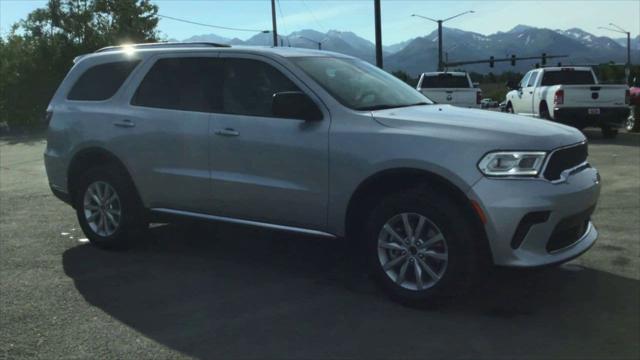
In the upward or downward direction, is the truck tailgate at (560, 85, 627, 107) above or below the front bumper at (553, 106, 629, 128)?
above

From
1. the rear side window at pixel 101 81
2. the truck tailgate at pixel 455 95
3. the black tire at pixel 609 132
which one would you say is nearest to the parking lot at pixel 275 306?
the rear side window at pixel 101 81

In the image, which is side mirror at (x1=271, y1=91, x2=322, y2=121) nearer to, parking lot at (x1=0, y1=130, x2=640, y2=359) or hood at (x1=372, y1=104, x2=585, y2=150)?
hood at (x1=372, y1=104, x2=585, y2=150)

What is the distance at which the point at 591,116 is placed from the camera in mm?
16828

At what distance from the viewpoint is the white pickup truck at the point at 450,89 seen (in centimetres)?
1834

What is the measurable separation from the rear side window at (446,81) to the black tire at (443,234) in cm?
1593

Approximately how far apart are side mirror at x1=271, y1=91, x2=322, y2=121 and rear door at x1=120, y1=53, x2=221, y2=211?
857 millimetres

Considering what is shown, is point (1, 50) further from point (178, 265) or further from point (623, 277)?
point (623, 277)

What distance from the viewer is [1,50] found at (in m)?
30.3

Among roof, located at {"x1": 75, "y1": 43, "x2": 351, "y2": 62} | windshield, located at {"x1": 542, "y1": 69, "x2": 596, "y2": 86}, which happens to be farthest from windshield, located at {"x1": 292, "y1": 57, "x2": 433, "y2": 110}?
windshield, located at {"x1": 542, "y1": 69, "x2": 596, "y2": 86}

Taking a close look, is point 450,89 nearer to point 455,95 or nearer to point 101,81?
point 455,95

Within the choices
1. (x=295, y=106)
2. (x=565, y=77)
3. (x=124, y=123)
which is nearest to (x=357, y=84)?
(x=295, y=106)

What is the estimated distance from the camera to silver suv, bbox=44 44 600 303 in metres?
4.25

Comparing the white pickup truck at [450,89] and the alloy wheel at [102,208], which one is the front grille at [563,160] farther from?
the white pickup truck at [450,89]

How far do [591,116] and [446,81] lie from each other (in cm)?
485
